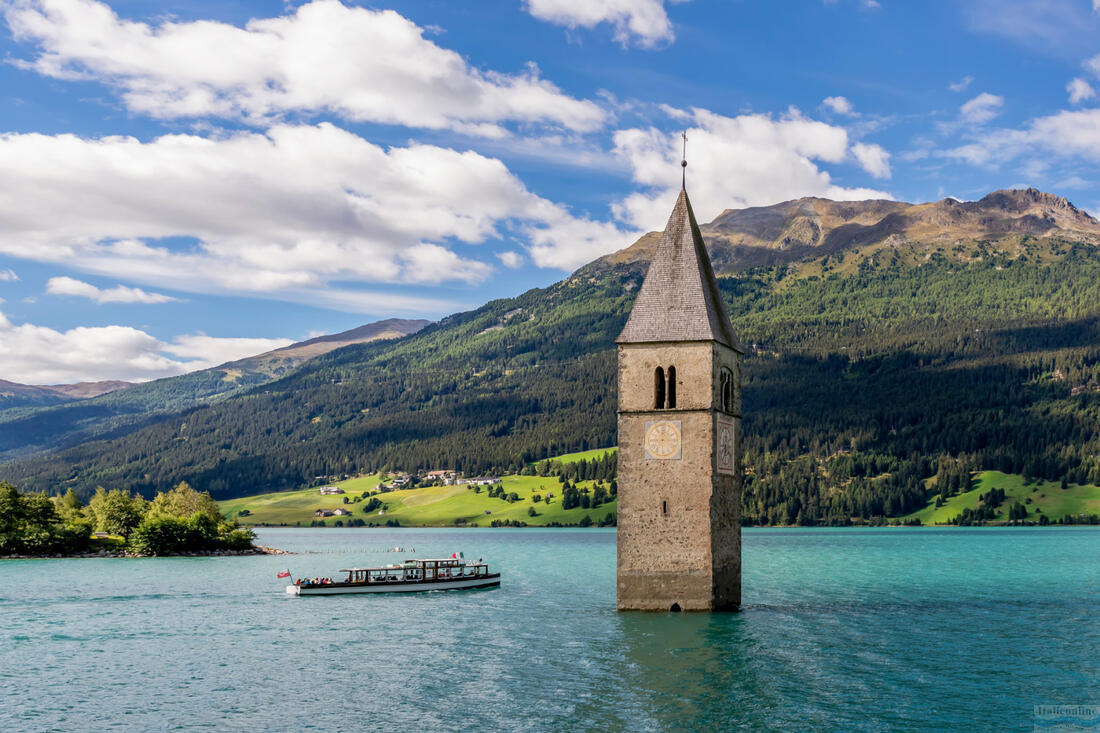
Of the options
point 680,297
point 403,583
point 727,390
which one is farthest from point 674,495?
point 403,583

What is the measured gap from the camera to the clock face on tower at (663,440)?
5678cm

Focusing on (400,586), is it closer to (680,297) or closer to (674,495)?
(674,495)

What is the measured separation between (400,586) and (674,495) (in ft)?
143

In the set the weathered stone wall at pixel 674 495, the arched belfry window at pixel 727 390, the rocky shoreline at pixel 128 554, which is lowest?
the rocky shoreline at pixel 128 554

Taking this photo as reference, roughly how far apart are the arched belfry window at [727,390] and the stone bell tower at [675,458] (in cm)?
46

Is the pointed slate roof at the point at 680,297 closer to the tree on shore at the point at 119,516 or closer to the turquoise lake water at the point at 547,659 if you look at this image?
the turquoise lake water at the point at 547,659

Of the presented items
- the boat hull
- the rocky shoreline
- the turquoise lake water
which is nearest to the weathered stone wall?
the turquoise lake water

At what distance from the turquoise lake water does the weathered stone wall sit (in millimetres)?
1879

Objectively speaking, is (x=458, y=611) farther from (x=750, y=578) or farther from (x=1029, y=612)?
(x=1029, y=612)

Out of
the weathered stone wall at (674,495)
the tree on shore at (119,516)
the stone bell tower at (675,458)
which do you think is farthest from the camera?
the tree on shore at (119,516)

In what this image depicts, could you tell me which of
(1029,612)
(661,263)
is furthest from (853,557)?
(661,263)

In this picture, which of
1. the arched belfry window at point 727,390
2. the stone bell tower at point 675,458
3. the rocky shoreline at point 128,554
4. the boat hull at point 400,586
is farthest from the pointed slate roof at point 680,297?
the rocky shoreline at point 128,554

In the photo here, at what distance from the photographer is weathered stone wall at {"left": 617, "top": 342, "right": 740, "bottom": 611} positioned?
5581 centimetres

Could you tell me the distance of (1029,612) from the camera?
229ft
